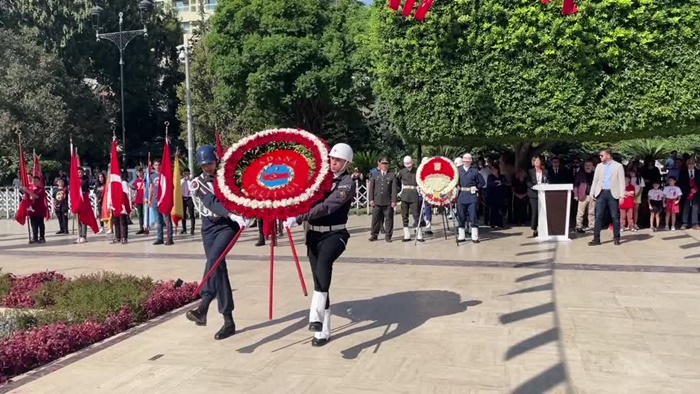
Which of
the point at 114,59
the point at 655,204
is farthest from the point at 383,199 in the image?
the point at 114,59

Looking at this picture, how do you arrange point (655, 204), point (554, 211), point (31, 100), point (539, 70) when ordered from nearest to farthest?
point (554, 211) < point (539, 70) < point (655, 204) < point (31, 100)

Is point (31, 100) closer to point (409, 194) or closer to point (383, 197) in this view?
point (383, 197)

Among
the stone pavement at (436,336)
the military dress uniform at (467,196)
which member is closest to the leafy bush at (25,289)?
the stone pavement at (436,336)

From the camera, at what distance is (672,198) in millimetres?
14594

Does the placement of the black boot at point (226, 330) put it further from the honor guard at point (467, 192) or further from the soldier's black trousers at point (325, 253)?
the honor guard at point (467, 192)

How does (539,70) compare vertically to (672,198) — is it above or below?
above

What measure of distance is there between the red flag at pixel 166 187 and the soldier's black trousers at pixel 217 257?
7945 millimetres

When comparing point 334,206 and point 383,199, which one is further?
point 383,199

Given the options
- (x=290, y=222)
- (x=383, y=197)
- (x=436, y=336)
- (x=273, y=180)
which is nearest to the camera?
(x=290, y=222)

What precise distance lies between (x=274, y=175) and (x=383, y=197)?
7861 millimetres

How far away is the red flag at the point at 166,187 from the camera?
14.0 m

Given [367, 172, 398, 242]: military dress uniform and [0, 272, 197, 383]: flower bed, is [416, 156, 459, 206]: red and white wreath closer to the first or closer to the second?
[367, 172, 398, 242]: military dress uniform

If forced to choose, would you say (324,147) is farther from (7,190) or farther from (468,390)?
(7,190)

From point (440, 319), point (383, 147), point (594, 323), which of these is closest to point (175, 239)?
point (440, 319)
